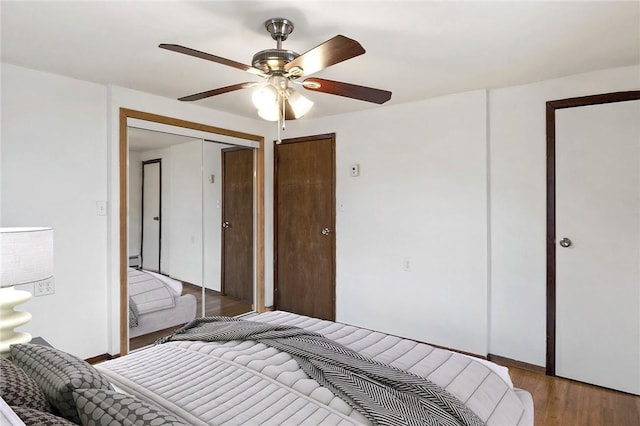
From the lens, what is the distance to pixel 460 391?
1542mm

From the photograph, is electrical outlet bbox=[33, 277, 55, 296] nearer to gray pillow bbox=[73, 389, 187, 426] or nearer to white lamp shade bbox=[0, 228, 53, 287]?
white lamp shade bbox=[0, 228, 53, 287]

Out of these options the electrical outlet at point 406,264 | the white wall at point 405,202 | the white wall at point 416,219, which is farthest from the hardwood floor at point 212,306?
the electrical outlet at point 406,264

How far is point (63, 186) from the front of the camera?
9.16 ft

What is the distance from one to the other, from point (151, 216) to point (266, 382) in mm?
2408

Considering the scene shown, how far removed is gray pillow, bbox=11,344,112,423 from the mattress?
11.2 inches

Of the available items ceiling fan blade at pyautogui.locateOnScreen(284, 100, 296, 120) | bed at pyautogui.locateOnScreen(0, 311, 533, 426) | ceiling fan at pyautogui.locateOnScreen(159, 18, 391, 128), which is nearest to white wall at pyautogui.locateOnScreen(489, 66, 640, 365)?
bed at pyautogui.locateOnScreen(0, 311, 533, 426)

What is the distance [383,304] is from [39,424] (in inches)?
124

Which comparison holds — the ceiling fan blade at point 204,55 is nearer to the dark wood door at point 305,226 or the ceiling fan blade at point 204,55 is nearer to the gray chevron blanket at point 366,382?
the gray chevron blanket at point 366,382

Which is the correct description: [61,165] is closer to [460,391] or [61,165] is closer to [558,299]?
[460,391]

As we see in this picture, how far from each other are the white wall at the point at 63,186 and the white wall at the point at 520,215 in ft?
10.5

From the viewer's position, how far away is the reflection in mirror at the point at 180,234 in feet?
10.7

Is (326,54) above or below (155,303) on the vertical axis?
above

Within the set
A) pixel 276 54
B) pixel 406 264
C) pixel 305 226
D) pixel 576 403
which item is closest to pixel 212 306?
pixel 305 226

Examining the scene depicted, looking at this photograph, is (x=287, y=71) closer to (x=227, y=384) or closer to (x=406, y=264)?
(x=227, y=384)
